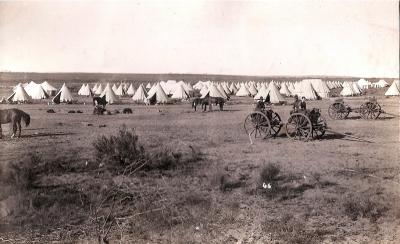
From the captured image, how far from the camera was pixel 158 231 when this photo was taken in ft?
21.6

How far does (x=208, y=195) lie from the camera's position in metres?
8.07

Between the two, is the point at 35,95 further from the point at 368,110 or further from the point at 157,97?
the point at 368,110

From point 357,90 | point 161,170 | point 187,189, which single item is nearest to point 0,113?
point 161,170

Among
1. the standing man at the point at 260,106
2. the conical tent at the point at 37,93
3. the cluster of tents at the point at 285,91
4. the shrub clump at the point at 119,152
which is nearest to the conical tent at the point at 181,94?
the cluster of tents at the point at 285,91

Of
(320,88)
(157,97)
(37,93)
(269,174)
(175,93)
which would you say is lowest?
(269,174)

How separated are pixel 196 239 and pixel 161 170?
3449 mm

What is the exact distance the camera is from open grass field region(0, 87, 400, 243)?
255 inches

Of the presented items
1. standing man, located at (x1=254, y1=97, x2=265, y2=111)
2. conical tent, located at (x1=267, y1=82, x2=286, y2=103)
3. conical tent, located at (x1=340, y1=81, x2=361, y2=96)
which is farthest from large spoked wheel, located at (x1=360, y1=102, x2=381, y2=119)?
conical tent, located at (x1=340, y1=81, x2=361, y2=96)

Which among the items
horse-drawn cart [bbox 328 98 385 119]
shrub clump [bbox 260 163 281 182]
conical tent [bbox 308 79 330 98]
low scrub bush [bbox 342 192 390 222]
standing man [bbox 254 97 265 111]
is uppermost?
conical tent [bbox 308 79 330 98]

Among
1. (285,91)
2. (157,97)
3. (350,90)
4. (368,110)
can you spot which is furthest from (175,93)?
(368,110)

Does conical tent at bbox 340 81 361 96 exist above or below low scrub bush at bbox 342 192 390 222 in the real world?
above

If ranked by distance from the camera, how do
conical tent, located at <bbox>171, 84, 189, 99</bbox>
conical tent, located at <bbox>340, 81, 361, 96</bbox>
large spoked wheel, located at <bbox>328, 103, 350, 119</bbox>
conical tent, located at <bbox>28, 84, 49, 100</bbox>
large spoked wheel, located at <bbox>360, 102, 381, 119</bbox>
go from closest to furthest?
large spoked wheel, located at <bbox>360, 102, 381, 119</bbox> < large spoked wheel, located at <bbox>328, 103, 350, 119</bbox> < conical tent, located at <bbox>28, 84, 49, 100</bbox> < conical tent, located at <bbox>171, 84, 189, 99</bbox> < conical tent, located at <bbox>340, 81, 361, 96</bbox>

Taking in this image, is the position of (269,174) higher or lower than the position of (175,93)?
lower

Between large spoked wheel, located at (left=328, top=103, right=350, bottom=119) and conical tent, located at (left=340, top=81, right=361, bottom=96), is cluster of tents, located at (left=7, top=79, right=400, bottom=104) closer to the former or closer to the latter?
conical tent, located at (left=340, top=81, right=361, bottom=96)
